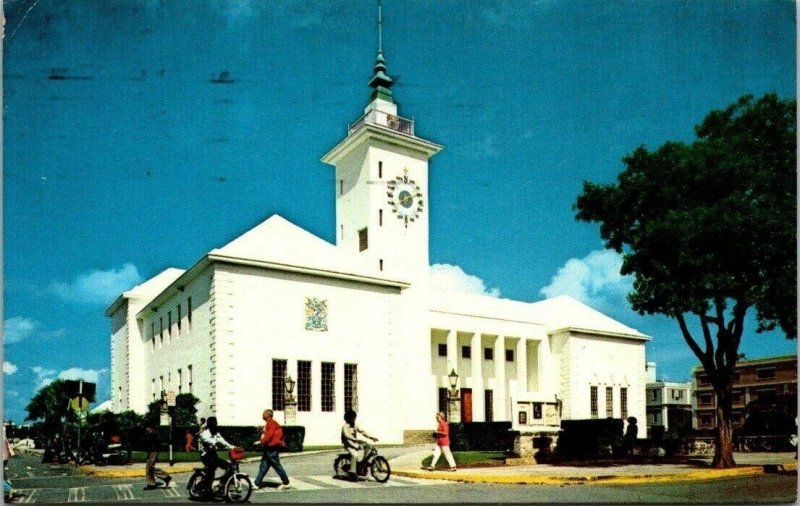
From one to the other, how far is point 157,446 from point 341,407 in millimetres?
15280

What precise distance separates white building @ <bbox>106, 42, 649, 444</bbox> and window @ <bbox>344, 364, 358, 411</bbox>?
5 cm

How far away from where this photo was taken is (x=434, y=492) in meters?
15.2

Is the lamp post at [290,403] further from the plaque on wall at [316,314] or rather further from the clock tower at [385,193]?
the clock tower at [385,193]

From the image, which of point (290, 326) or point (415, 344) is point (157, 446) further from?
point (415, 344)

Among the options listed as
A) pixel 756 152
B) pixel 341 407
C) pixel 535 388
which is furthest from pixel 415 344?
pixel 756 152

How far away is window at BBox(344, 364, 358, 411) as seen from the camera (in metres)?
31.0

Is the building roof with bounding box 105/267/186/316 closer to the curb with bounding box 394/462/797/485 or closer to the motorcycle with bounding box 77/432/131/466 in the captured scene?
the motorcycle with bounding box 77/432/131/466

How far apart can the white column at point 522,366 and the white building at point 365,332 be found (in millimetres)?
102

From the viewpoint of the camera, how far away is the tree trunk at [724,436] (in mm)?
18484

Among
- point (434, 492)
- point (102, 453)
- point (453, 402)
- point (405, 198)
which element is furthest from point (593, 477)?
point (405, 198)

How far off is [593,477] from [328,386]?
16127mm

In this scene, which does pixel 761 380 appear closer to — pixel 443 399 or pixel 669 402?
pixel 443 399

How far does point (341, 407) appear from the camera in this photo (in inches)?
1211

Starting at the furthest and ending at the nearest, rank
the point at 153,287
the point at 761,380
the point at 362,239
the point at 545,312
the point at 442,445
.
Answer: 1. the point at 545,312
2. the point at 362,239
3. the point at 153,287
4. the point at 761,380
5. the point at 442,445
